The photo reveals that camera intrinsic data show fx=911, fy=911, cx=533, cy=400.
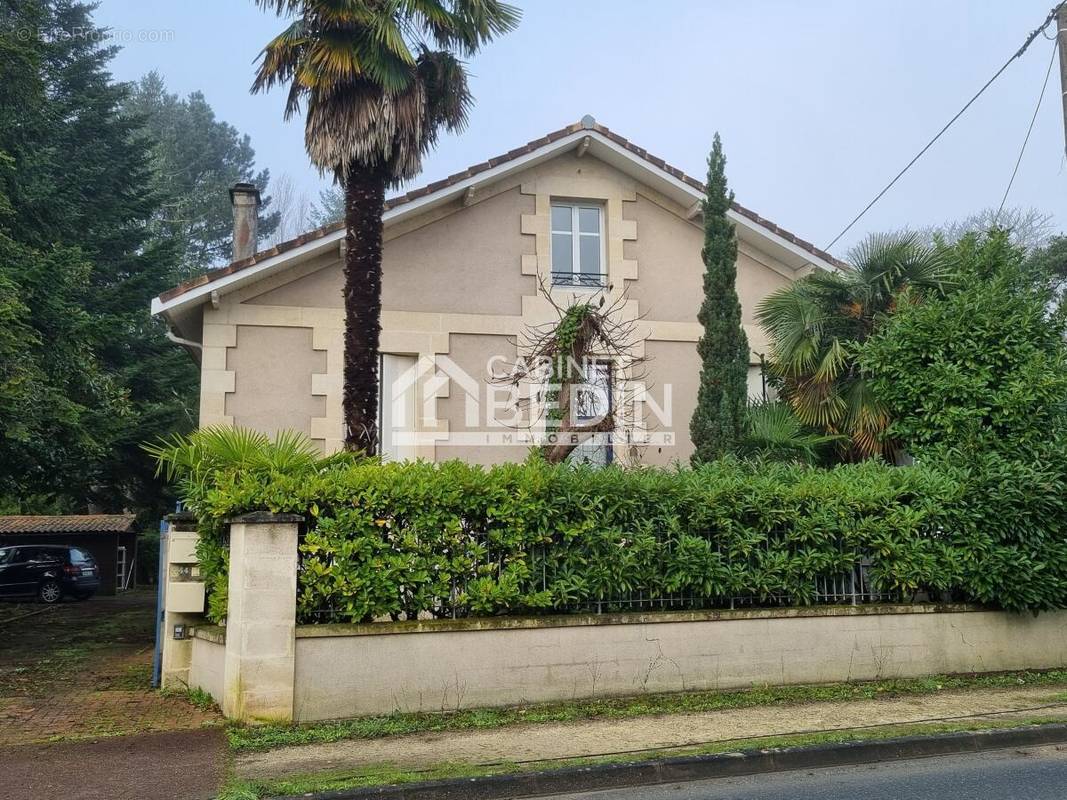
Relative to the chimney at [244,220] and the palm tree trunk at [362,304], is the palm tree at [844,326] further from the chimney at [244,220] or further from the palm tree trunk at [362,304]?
the chimney at [244,220]

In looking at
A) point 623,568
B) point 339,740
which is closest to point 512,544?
point 623,568

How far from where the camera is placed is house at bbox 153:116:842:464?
12461 mm

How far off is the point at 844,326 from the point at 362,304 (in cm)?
642

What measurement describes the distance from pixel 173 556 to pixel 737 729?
Answer: 5866mm

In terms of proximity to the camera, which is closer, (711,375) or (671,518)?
(671,518)

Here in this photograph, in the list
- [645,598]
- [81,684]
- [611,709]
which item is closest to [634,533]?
[645,598]

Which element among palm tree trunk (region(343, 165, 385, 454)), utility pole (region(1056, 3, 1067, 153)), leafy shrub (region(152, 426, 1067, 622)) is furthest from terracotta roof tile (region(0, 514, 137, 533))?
utility pole (region(1056, 3, 1067, 153))

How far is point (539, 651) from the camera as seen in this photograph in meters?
8.20

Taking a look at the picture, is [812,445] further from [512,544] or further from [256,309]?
[256,309]

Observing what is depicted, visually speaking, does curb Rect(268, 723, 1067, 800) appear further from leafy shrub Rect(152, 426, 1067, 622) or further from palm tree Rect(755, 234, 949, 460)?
palm tree Rect(755, 234, 949, 460)

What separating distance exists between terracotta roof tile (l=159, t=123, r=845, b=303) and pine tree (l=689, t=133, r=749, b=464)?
6.26ft

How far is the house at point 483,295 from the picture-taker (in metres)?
12.5

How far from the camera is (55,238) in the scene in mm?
18031

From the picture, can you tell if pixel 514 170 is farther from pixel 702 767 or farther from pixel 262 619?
pixel 702 767
